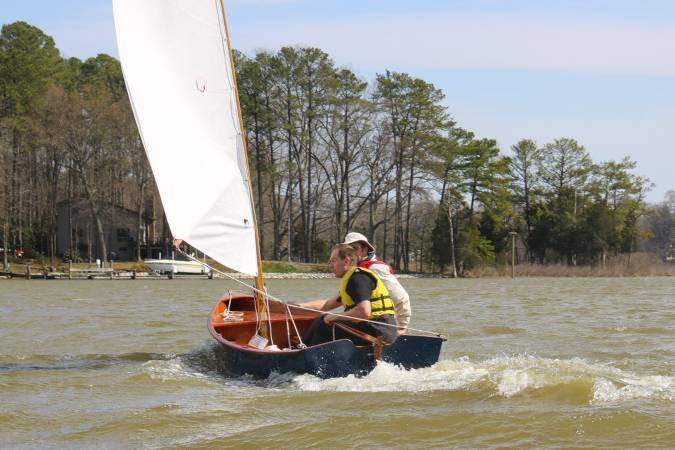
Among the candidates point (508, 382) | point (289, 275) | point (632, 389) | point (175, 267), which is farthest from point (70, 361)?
point (289, 275)

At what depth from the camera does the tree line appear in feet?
153

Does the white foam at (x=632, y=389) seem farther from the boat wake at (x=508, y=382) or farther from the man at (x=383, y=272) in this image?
the man at (x=383, y=272)

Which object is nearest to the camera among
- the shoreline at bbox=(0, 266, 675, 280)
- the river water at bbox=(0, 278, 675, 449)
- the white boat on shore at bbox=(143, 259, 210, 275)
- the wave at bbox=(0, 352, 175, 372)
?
the river water at bbox=(0, 278, 675, 449)

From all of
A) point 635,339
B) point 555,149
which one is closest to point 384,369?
point 635,339

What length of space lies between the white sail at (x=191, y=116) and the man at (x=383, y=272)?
1445 mm

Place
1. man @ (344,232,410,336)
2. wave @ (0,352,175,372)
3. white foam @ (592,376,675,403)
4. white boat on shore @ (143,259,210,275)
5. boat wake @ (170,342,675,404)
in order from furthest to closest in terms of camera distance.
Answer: white boat on shore @ (143,259,210,275)
wave @ (0,352,175,372)
man @ (344,232,410,336)
boat wake @ (170,342,675,404)
white foam @ (592,376,675,403)

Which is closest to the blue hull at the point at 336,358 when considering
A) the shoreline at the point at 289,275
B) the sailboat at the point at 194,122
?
the sailboat at the point at 194,122

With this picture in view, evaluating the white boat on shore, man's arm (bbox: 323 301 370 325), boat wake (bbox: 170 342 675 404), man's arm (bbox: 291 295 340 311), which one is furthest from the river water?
the white boat on shore

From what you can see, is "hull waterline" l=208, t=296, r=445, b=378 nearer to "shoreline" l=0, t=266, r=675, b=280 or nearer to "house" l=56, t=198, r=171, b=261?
"shoreline" l=0, t=266, r=675, b=280

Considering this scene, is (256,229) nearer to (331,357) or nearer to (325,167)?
(331,357)

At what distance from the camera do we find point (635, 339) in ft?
43.9

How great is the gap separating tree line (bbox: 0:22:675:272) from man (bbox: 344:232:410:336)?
37808 mm

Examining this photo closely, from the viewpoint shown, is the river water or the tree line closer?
the river water

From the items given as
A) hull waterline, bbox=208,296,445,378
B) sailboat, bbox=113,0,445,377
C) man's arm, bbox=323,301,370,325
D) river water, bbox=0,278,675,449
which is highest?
sailboat, bbox=113,0,445,377
